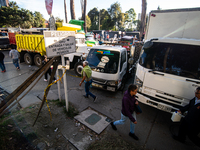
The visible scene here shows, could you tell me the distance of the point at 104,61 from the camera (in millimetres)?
5422

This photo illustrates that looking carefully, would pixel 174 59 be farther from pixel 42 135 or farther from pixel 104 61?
pixel 42 135

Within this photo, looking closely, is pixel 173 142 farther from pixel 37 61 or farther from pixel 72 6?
pixel 72 6

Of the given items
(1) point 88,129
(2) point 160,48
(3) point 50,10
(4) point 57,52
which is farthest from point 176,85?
(3) point 50,10

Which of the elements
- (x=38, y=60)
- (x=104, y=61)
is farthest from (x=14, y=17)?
(x=104, y=61)

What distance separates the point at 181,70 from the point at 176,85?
18.0 inches

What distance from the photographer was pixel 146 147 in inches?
117

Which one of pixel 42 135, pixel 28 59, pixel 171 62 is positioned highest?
pixel 171 62

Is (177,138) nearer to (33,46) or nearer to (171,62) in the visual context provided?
(171,62)

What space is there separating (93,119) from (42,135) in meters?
1.58

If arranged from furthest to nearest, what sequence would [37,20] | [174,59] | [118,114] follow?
[37,20] < [118,114] < [174,59]

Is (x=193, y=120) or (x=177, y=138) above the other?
(x=193, y=120)

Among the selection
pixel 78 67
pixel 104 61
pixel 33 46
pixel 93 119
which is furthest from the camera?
pixel 33 46

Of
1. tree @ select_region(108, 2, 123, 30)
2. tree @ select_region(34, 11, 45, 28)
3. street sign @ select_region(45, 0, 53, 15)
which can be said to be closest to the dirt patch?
street sign @ select_region(45, 0, 53, 15)

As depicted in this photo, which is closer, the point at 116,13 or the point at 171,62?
the point at 171,62
